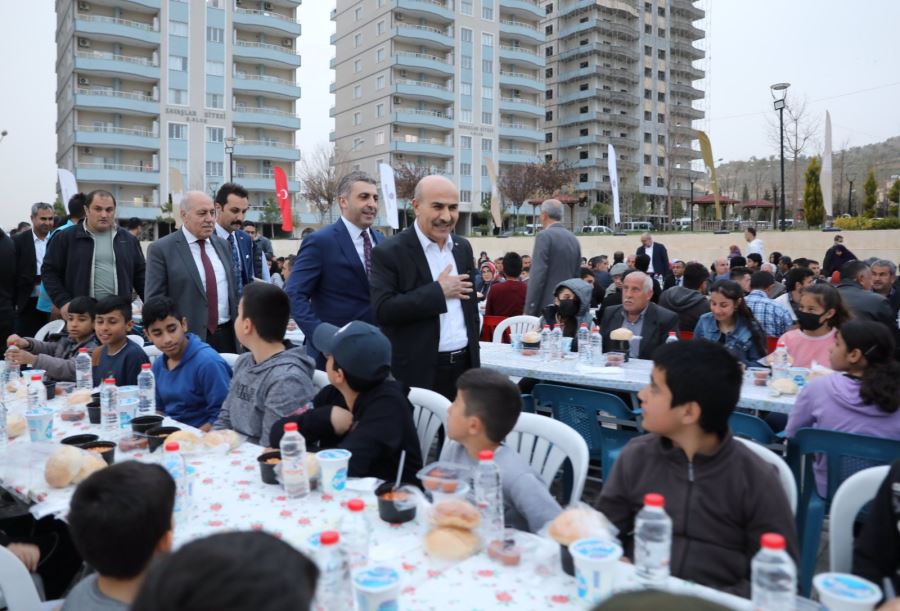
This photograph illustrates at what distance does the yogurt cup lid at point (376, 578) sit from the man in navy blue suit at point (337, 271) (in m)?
3.13

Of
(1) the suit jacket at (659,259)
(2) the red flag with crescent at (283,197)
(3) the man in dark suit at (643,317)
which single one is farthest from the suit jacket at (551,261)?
(2) the red flag with crescent at (283,197)

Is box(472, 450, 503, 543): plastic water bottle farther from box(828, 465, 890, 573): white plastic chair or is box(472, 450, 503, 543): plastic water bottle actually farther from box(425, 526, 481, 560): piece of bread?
box(828, 465, 890, 573): white plastic chair

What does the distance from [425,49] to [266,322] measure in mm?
57640

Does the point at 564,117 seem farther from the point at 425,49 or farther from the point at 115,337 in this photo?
the point at 115,337

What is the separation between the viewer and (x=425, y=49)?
56281 mm

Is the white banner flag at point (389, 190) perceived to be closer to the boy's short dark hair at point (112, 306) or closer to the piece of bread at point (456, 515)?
the boy's short dark hair at point (112, 306)

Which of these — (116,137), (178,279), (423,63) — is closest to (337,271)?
(178,279)

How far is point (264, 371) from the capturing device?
132 inches

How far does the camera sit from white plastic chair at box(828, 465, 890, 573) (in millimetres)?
2291

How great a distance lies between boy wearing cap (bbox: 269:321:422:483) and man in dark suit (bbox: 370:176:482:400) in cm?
108

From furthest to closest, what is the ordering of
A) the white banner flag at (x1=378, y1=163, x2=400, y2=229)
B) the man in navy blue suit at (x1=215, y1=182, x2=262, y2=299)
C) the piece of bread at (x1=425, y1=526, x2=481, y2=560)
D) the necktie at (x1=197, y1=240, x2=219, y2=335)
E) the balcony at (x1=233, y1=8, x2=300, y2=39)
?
the balcony at (x1=233, y1=8, x2=300, y2=39) → the white banner flag at (x1=378, y1=163, x2=400, y2=229) → the man in navy blue suit at (x1=215, y1=182, x2=262, y2=299) → the necktie at (x1=197, y1=240, x2=219, y2=335) → the piece of bread at (x1=425, y1=526, x2=481, y2=560)

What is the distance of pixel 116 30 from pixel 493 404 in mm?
49545

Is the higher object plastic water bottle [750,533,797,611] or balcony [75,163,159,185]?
balcony [75,163,159,185]

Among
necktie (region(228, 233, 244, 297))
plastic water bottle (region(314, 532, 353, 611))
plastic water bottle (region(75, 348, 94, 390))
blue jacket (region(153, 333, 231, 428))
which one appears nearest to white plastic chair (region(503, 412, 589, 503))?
plastic water bottle (region(314, 532, 353, 611))
